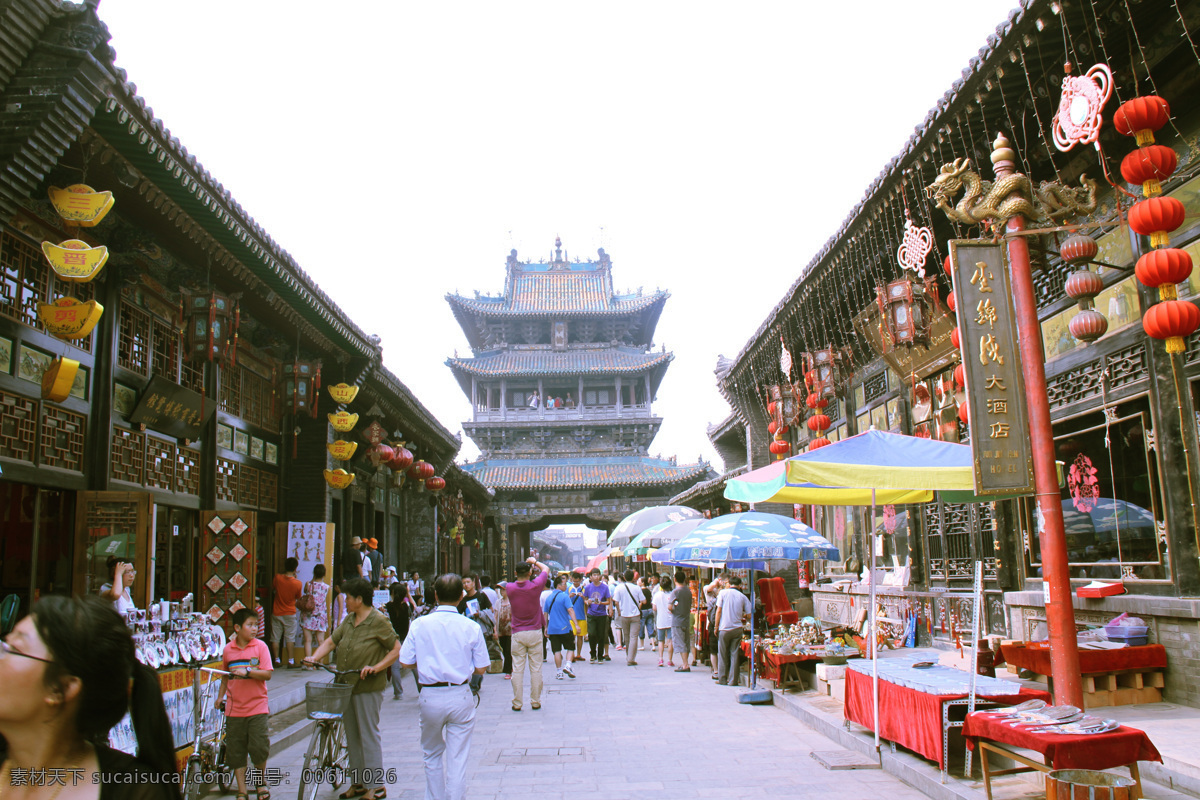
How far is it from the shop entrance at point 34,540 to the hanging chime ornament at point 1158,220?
8.61 metres

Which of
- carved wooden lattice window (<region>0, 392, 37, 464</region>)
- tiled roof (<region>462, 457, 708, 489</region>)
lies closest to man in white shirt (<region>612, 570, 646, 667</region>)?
carved wooden lattice window (<region>0, 392, 37, 464</region>)

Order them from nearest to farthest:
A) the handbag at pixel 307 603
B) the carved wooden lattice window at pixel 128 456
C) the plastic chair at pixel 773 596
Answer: the carved wooden lattice window at pixel 128 456, the handbag at pixel 307 603, the plastic chair at pixel 773 596

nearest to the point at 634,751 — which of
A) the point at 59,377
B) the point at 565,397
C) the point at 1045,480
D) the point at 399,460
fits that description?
the point at 1045,480

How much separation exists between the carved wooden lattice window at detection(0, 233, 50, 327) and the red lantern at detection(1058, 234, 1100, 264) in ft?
29.1

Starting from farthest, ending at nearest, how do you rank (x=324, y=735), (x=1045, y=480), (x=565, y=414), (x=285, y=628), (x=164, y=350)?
(x=565, y=414)
(x=285, y=628)
(x=164, y=350)
(x=324, y=735)
(x=1045, y=480)

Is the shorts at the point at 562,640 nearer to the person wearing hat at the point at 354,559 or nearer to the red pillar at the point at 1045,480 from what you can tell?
the person wearing hat at the point at 354,559

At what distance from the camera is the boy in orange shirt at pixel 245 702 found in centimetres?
573

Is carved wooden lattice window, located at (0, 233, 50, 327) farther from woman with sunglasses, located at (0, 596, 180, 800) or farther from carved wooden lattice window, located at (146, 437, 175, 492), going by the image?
woman with sunglasses, located at (0, 596, 180, 800)

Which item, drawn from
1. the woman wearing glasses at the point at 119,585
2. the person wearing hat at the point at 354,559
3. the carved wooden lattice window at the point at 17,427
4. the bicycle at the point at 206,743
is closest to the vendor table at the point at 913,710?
the bicycle at the point at 206,743

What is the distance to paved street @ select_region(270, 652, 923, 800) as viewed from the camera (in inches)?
233

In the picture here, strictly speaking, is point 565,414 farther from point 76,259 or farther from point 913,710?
point 913,710

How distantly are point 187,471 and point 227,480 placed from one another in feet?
3.55

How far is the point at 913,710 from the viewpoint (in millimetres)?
5992

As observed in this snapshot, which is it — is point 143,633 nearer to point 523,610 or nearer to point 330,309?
point 523,610
